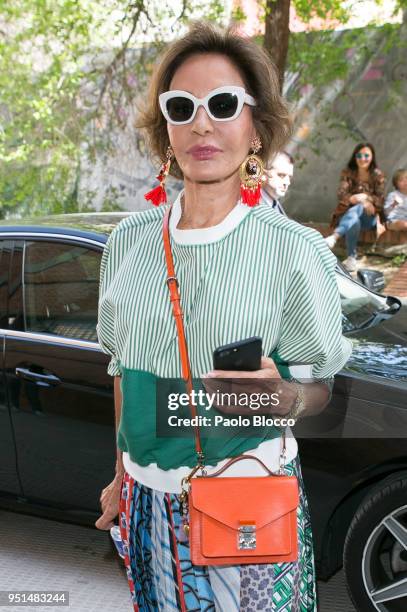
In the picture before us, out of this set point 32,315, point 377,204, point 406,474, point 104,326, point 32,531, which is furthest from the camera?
point 377,204

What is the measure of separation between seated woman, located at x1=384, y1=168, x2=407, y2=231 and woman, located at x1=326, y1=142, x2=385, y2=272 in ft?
0.60

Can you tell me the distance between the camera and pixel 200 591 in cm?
181

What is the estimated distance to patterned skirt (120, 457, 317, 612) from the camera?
178 cm

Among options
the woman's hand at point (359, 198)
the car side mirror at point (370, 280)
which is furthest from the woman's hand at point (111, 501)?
the woman's hand at point (359, 198)

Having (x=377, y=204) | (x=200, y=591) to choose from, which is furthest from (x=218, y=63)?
(x=377, y=204)

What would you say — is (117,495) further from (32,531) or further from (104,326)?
(32,531)

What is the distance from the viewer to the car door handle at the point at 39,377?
3543 millimetres

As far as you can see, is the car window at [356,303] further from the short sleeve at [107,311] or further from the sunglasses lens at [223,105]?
the sunglasses lens at [223,105]

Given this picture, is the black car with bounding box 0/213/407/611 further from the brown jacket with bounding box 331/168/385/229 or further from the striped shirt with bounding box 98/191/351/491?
the brown jacket with bounding box 331/168/385/229

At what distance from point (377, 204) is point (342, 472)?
23.8 feet

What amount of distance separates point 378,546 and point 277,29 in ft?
23.7

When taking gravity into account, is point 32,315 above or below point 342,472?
above

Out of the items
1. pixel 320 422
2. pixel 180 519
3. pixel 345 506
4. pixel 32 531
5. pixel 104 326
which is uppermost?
pixel 104 326

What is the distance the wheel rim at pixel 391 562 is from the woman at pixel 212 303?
3.96 ft
